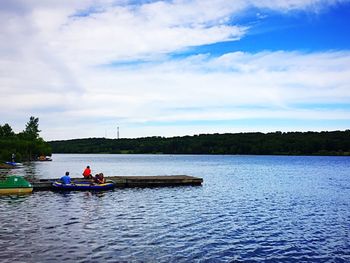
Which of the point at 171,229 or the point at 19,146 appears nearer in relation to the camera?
the point at 171,229

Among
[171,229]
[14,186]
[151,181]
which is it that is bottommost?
[171,229]

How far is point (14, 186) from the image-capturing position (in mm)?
44906

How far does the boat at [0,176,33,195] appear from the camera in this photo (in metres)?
44.3

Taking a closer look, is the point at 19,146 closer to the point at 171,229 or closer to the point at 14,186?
the point at 14,186

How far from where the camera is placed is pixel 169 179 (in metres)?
57.9

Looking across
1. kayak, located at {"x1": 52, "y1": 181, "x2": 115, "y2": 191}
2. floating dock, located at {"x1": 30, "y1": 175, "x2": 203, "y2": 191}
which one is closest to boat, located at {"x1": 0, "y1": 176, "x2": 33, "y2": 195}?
kayak, located at {"x1": 52, "y1": 181, "x2": 115, "y2": 191}

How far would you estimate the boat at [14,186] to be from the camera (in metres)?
44.3

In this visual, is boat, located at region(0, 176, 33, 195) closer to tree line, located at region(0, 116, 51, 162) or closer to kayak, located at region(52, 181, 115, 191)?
kayak, located at region(52, 181, 115, 191)

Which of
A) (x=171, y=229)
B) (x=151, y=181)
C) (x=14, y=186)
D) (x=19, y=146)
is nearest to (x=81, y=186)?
(x=14, y=186)

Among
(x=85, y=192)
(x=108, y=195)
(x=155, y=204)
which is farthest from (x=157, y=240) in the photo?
(x=85, y=192)

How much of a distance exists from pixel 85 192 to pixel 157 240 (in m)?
27.3

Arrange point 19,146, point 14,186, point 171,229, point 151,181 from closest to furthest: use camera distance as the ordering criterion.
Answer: point 171,229 → point 14,186 → point 151,181 → point 19,146

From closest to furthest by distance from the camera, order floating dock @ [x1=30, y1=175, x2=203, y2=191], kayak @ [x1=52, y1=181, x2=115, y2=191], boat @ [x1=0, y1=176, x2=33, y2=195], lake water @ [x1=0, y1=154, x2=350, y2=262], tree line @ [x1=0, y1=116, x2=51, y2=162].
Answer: lake water @ [x1=0, y1=154, x2=350, y2=262] < boat @ [x1=0, y1=176, x2=33, y2=195] < kayak @ [x1=52, y1=181, x2=115, y2=191] < floating dock @ [x1=30, y1=175, x2=203, y2=191] < tree line @ [x1=0, y1=116, x2=51, y2=162]

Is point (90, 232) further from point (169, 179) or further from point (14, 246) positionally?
point (169, 179)
